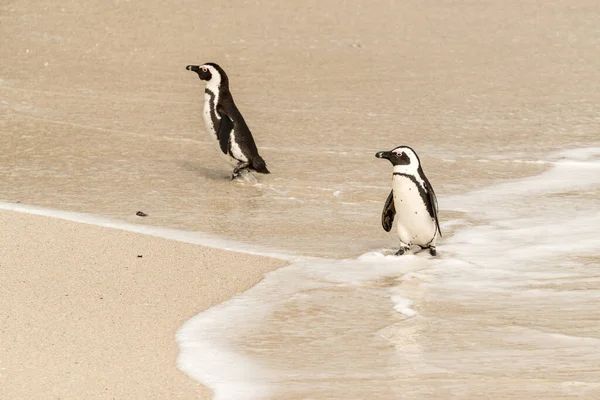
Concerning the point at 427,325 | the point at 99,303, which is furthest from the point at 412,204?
the point at 99,303

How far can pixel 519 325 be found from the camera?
4695mm

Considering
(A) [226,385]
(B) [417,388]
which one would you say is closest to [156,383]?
(A) [226,385]

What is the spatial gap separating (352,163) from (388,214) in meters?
2.40

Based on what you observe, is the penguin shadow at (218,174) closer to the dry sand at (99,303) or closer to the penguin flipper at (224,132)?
the penguin flipper at (224,132)

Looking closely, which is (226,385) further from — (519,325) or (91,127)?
(91,127)

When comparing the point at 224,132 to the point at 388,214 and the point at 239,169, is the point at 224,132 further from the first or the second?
the point at 388,214

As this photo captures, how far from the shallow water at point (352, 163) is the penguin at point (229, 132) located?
0.16 metres

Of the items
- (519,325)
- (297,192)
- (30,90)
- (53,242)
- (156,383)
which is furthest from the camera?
(30,90)

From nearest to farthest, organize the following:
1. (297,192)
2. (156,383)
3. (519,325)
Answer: (156,383) < (519,325) < (297,192)

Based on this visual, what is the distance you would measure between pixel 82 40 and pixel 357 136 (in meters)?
5.39

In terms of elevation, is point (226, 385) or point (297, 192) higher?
point (226, 385)

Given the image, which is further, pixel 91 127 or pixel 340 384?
pixel 91 127

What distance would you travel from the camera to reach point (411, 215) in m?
6.08

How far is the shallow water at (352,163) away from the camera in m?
4.37
